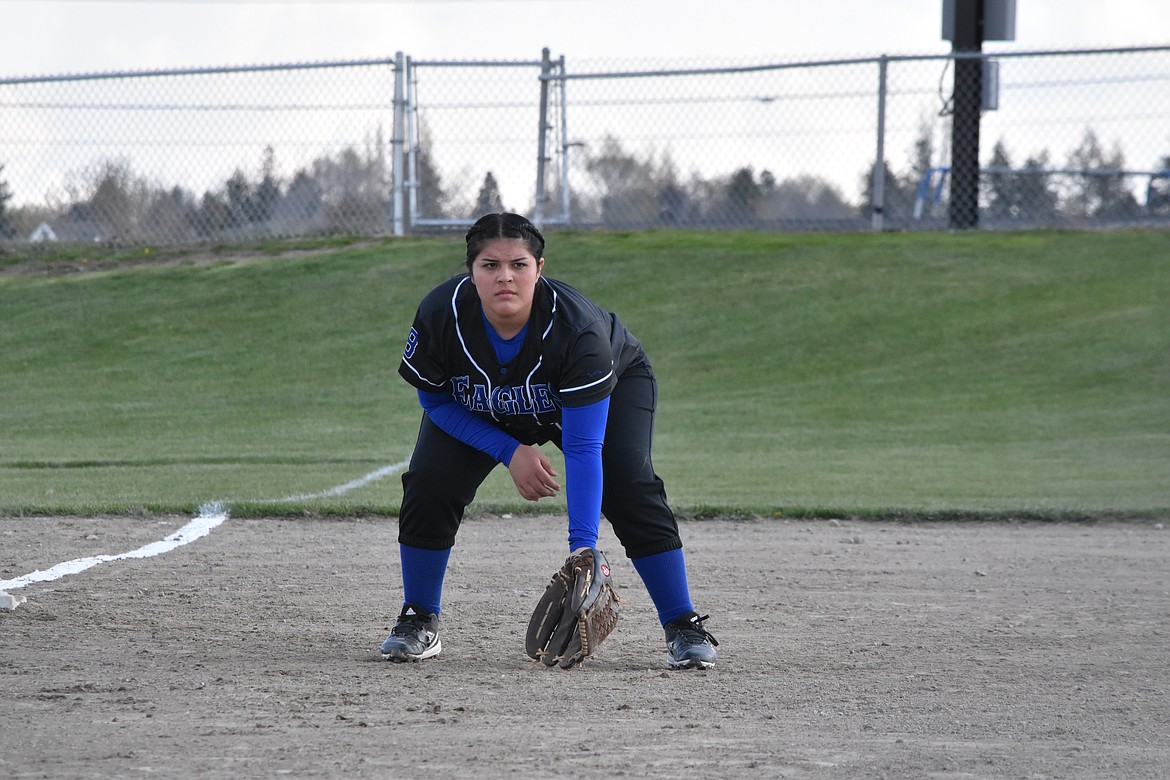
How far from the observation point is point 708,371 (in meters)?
14.8

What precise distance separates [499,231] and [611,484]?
3.00ft

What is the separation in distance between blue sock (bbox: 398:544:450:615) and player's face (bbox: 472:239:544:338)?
0.90m

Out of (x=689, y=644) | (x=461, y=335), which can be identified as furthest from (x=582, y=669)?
(x=461, y=335)

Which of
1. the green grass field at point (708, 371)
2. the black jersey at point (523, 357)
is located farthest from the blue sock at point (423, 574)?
the green grass field at point (708, 371)

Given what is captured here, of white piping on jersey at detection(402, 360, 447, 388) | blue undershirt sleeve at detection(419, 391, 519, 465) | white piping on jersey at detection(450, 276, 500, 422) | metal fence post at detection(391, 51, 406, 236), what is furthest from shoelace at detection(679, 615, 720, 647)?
metal fence post at detection(391, 51, 406, 236)

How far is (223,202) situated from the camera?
59.0 feet

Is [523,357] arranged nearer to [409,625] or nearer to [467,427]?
[467,427]

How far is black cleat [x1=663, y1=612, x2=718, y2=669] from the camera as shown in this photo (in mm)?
4422

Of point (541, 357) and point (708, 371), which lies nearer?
point (541, 357)

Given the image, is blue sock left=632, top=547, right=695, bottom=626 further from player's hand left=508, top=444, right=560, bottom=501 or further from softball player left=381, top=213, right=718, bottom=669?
player's hand left=508, top=444, right=560, bottom=501

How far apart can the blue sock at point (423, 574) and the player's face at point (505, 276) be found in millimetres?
895

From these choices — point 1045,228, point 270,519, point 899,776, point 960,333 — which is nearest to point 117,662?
point 899,776

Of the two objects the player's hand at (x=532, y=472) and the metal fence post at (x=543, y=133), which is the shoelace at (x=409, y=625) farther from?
the metal fence post at (x=543, y=133)

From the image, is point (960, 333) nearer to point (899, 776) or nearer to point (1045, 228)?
point (1045, 228)
